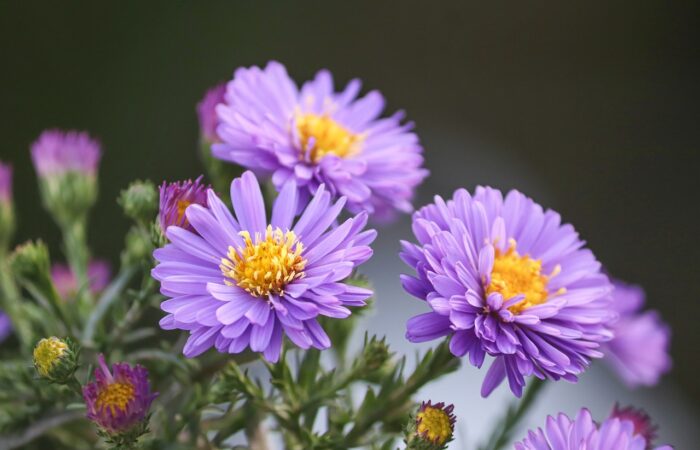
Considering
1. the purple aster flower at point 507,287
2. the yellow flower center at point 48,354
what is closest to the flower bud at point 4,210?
the yellow flower center at point 48,354

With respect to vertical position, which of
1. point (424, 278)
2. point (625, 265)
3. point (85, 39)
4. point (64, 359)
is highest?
point (625, 265)

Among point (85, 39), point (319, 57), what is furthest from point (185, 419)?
point (319, 57)

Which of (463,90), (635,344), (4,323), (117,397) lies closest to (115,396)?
(117,397)

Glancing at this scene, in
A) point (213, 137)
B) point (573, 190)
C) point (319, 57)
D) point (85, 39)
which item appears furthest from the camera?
point (319, 57)

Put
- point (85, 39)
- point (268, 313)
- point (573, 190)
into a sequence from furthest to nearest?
point (573, 190), point (85, 39), point (268, 313)

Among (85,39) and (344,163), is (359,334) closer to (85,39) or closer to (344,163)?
(344,163)

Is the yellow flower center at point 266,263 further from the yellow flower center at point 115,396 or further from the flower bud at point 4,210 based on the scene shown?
the flower bud at point 4,210

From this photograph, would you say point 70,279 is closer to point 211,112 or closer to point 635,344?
point 211,112
